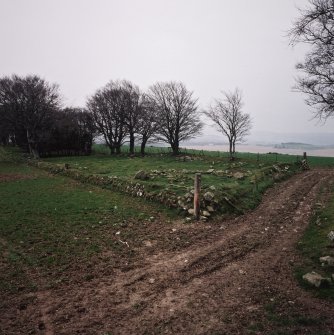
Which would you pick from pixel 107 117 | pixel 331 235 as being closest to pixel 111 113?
pixel 107 117

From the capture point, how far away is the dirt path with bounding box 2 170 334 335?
7090 mm

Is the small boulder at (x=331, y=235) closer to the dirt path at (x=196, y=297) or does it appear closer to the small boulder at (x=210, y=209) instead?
the dirt path at (x=196, y=297)

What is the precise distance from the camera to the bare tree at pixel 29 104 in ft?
164

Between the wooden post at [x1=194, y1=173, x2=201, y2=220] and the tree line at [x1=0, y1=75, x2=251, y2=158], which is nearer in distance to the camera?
the wooden post at [x1=194, y1=173, x2=201, y2=220]

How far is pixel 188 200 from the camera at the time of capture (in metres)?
17.8

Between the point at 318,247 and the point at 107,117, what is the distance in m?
51.9

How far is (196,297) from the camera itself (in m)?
8.38

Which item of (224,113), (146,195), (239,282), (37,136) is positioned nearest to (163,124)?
(224,113)

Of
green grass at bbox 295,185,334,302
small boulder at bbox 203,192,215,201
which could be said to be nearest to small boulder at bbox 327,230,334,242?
green grass at bbox 295,185,334,302

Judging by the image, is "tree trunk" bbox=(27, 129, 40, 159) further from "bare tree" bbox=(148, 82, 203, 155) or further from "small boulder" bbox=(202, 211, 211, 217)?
"small boulder" bbox=(202, 211, 211, 217)

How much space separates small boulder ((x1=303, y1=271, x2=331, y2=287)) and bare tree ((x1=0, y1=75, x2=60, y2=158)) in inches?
1972

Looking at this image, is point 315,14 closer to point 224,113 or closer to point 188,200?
point 188,200

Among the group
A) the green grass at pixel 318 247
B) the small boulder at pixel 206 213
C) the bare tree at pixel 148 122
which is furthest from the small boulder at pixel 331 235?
the bare tree at pixel 148 122

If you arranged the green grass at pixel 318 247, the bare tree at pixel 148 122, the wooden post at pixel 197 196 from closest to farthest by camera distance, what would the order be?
the green grass at pixel 318 247, the wooden post at pixel 197 196, the bare tree at pixel 148 122
